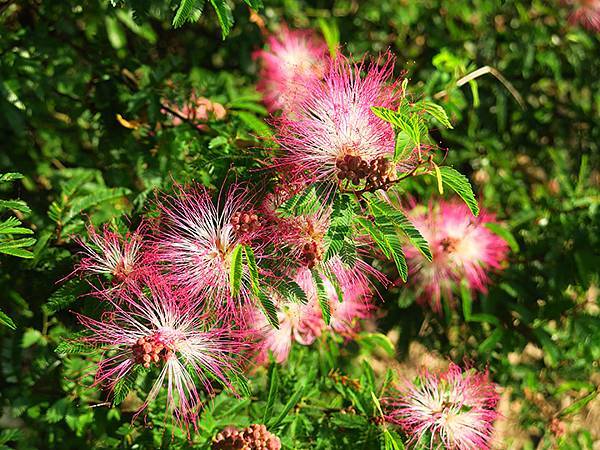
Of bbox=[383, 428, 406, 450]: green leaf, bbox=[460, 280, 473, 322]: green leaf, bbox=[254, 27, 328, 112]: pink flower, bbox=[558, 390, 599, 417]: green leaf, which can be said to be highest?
bbox=[254, 27, 328, 112]: pink flower

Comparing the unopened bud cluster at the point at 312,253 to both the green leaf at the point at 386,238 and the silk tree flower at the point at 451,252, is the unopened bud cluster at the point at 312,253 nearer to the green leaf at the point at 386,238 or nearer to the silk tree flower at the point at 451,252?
the green leaf at the point at 386,238

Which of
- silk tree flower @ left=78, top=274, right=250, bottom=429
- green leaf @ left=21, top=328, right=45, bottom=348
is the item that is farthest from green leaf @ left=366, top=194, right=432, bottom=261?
green leaf @ left=21, top=328, right=45, bottom=348

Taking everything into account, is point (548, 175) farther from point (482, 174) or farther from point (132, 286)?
point (132, 286)

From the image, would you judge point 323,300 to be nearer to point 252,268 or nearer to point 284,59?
point 252,268

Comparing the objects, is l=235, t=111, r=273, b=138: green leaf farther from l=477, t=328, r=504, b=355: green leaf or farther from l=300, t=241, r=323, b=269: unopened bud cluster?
l=477, t=328, r=504, b=355: green leaf

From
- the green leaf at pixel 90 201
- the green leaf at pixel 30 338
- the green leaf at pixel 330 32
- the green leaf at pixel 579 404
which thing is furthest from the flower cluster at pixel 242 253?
the green leaf at pixel 330 32

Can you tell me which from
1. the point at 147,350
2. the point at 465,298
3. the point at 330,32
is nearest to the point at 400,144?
the point at 147,350

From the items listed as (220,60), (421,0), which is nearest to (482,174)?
(421,0)
